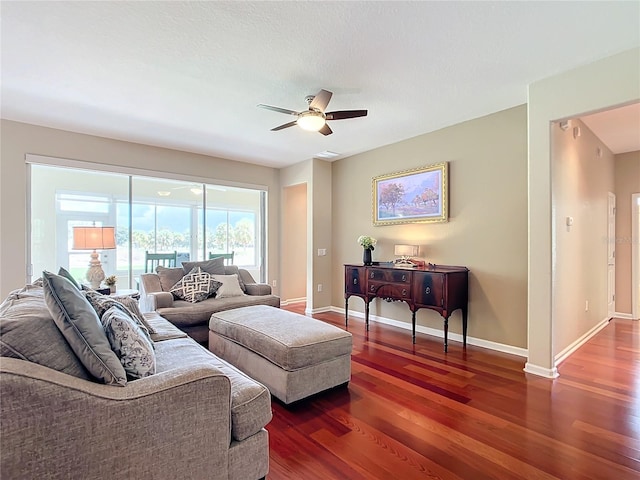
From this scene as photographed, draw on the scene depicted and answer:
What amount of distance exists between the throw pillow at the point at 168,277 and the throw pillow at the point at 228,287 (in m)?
0.48

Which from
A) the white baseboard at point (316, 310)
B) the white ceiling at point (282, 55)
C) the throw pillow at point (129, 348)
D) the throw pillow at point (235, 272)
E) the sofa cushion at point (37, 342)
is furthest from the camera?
the white baseboard at point (316, 310)

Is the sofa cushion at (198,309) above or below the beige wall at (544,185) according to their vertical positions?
below

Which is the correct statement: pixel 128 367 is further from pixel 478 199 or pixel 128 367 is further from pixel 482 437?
pixel 478 199

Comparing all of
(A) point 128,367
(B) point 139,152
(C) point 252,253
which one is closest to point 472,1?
→ (A) point 128,367

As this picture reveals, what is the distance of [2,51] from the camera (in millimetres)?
2344

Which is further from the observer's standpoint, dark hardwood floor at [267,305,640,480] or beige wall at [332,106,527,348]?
beige wall at [332,106,527,348]

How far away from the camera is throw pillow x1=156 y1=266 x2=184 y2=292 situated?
405 cm

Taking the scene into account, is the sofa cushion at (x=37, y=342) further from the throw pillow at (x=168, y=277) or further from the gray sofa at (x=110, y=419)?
the throw pillow at (x=168, y=277)

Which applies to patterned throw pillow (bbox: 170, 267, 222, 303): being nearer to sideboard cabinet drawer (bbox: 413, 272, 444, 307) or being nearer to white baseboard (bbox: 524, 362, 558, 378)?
sideboard cabinet drawer (bbox: 413, 272, 444, 307)

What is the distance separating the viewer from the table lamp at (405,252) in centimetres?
418

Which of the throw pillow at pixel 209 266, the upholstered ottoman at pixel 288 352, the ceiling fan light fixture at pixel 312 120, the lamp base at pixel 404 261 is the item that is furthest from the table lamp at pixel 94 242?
the lamp base at pixel 404 261

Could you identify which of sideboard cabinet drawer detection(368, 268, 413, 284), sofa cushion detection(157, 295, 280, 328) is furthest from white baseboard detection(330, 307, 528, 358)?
sofa cushion detection(157, 295, 280, 328)

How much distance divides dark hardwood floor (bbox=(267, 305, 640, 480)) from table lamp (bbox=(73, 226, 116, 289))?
2.69m

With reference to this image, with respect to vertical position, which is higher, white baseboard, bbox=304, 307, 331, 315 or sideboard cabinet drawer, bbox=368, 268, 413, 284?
sideboard cabinet drawer, bbox=368, 268, 413, 284
